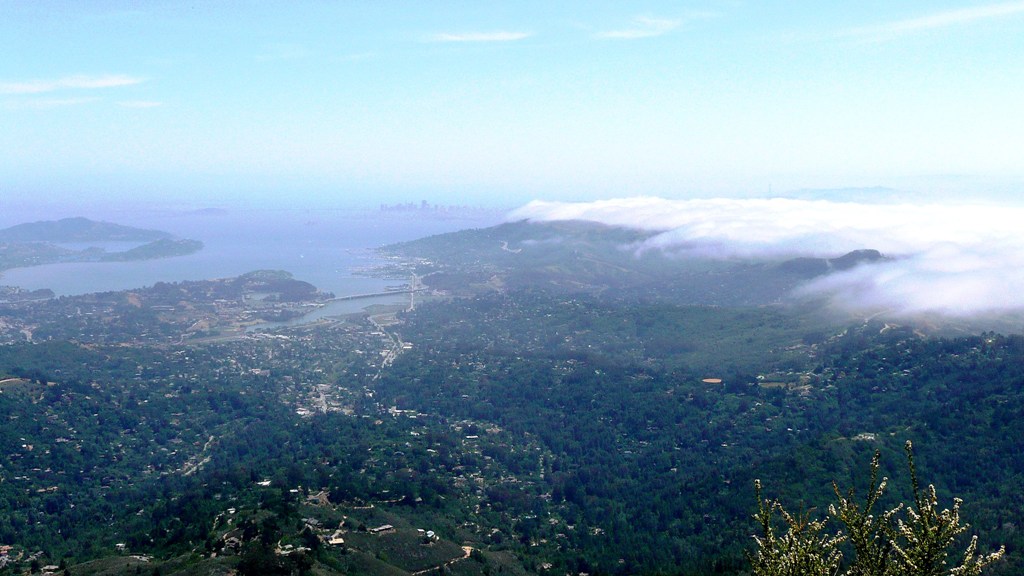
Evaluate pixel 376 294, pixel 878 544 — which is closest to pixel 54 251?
pixel 376 294

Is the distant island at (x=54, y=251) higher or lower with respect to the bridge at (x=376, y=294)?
higher

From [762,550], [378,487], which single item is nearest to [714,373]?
[378,487]

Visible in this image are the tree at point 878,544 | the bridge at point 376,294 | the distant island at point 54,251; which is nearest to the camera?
the tree at point 878,544

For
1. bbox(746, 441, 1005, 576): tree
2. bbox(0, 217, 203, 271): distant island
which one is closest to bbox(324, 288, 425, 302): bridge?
bbox(0, 217, 203, 271): distant island

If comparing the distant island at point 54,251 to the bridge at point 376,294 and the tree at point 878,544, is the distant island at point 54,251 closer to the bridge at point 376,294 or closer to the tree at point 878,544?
the bridge at point 376,294

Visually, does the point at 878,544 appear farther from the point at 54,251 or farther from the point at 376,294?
the point at 54,251

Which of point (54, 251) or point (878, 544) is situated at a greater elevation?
point (878, 544)

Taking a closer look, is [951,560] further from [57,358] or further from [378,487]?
[57,358]

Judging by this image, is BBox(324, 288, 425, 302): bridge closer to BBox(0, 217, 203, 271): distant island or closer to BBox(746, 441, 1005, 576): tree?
BBox(0, 217, 203, 271): distant island

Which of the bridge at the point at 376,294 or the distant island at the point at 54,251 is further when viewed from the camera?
the distant island at the point at 54,251

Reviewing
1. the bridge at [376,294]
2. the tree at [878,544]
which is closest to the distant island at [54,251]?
the bridge at [376,294]
